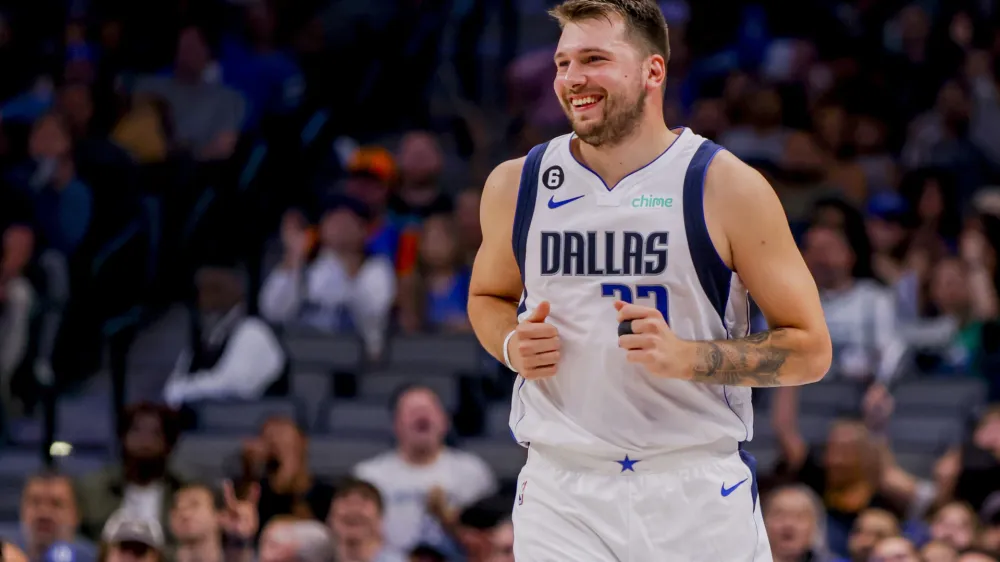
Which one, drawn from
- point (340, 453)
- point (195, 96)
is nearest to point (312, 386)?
point (340, 453)

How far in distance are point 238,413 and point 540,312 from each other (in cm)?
527

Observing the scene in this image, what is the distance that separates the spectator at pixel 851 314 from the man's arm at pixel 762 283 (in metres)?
4.91

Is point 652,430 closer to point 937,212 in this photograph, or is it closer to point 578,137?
point 578,137

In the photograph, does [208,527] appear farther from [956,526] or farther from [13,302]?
[956,526]

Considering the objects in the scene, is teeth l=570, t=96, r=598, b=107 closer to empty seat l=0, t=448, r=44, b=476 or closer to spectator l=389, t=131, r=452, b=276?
empty seat l=0, t=448, r=44, b=476

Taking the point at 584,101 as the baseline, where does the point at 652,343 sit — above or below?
below

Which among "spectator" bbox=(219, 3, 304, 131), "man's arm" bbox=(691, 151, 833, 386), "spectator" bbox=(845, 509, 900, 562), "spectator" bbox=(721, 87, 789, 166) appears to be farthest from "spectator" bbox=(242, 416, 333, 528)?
"man's arm" bbox=(691, 151, 833, 386)

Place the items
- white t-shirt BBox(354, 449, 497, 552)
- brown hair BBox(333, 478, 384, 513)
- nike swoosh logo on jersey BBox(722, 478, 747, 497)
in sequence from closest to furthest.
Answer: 1. nike swoosh logo on jersey BBox(722, 478, 747, 497)
2. brown hair BBox(333, 478, 384, 513)
3. white t-shirt BBox(354, 449, 497, 552)

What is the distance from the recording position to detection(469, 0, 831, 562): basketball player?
12.0ft

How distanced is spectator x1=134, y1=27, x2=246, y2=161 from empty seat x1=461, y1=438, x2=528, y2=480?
365 cm

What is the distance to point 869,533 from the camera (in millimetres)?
7125

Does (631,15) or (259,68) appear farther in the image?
(259,68)

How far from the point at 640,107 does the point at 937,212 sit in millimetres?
6355

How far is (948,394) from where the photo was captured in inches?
333
